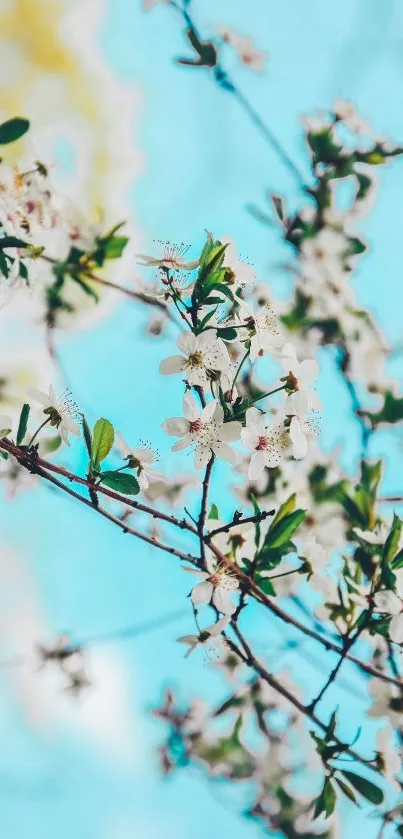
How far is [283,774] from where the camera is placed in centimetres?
256

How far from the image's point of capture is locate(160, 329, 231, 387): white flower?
3.19 feet

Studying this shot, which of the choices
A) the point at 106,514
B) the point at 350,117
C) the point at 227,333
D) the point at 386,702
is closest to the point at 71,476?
the point at 106,514

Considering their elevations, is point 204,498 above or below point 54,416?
below

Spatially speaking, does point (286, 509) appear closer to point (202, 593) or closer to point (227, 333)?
point (202, 593)

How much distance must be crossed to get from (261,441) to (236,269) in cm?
26

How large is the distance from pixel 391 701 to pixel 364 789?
30 cm

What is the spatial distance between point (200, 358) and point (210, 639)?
1.53 feet

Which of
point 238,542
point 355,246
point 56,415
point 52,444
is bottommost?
point 238,542

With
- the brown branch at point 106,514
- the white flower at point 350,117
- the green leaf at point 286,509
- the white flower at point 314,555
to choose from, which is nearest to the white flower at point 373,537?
the white flower at point 314,555

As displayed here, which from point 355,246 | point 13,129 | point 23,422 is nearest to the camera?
point 23,422

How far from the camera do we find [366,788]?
1226mm

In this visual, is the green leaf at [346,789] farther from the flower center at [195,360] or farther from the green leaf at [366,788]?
the flower center at [195,360]

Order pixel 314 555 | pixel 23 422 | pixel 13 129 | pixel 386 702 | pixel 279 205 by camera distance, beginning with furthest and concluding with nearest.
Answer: pixel 279 205 → pixel 386 702 → pixel 314 555 → pixel 13 129 → pixel 23 422

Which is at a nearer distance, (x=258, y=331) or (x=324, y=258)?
(x=258, y=331)
